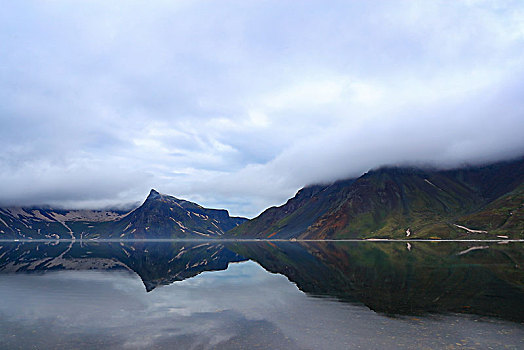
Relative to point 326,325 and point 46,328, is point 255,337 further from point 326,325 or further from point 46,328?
point 46,328

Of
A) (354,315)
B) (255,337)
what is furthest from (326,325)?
(255,337)

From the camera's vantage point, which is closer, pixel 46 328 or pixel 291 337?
pixel 291 337

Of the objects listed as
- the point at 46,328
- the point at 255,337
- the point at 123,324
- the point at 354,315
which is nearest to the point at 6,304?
the point at 46,328

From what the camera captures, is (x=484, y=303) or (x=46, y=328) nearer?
(x=46, y=328)

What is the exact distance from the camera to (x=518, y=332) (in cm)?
3012

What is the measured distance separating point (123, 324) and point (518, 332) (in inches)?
1431

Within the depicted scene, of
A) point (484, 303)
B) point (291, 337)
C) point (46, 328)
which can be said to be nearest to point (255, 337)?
point (291, 337)

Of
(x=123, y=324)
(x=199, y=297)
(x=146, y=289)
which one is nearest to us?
(x=123, y=324)

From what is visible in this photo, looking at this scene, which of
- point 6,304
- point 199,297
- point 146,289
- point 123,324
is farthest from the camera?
point 146,289

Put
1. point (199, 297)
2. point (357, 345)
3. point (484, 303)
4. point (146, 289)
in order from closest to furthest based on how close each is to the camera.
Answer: point (357, 345)
point (484, 303)
point (199, 297)
point (146, 289)

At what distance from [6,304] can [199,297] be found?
24.7 metres

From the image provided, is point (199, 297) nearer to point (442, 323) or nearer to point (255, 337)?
point (255, 337)

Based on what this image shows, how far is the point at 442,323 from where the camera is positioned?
33281 millimetres

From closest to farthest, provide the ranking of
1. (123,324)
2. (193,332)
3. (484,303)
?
(193,332) → (123,324) → (484,303)
